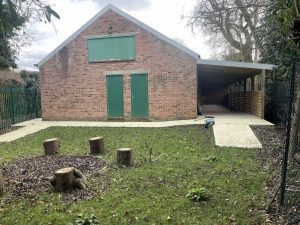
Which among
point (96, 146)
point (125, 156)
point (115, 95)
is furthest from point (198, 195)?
point (115, 95)

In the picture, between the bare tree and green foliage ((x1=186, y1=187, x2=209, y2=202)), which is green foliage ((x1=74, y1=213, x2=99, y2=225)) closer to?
green foliage ((x1=186, y1=187, x2=209, y2=202))

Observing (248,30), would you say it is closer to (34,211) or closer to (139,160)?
(139,160)

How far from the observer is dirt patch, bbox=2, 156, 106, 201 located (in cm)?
547

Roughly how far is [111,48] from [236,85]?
15.0 m

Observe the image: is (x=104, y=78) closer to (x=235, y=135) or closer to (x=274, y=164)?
(x=235, y=135)

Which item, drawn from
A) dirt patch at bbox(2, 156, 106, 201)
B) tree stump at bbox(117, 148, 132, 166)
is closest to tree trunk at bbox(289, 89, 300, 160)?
tree stump at bbox(117, 148, 132, 166)

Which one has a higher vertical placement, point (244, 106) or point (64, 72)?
point (64, 72)

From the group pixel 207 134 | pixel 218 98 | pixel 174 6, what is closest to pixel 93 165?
pixel 207 134

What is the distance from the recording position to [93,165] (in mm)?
7352

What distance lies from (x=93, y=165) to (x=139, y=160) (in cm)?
113

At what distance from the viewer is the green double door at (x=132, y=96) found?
1559cm

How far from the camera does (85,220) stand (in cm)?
435

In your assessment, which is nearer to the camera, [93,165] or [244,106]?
[93,165]

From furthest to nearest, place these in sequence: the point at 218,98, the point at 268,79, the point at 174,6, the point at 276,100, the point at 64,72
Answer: the point at 218,98, the point at 174,6, the point at 268,79, the point at 64,72, the point at 276,100
